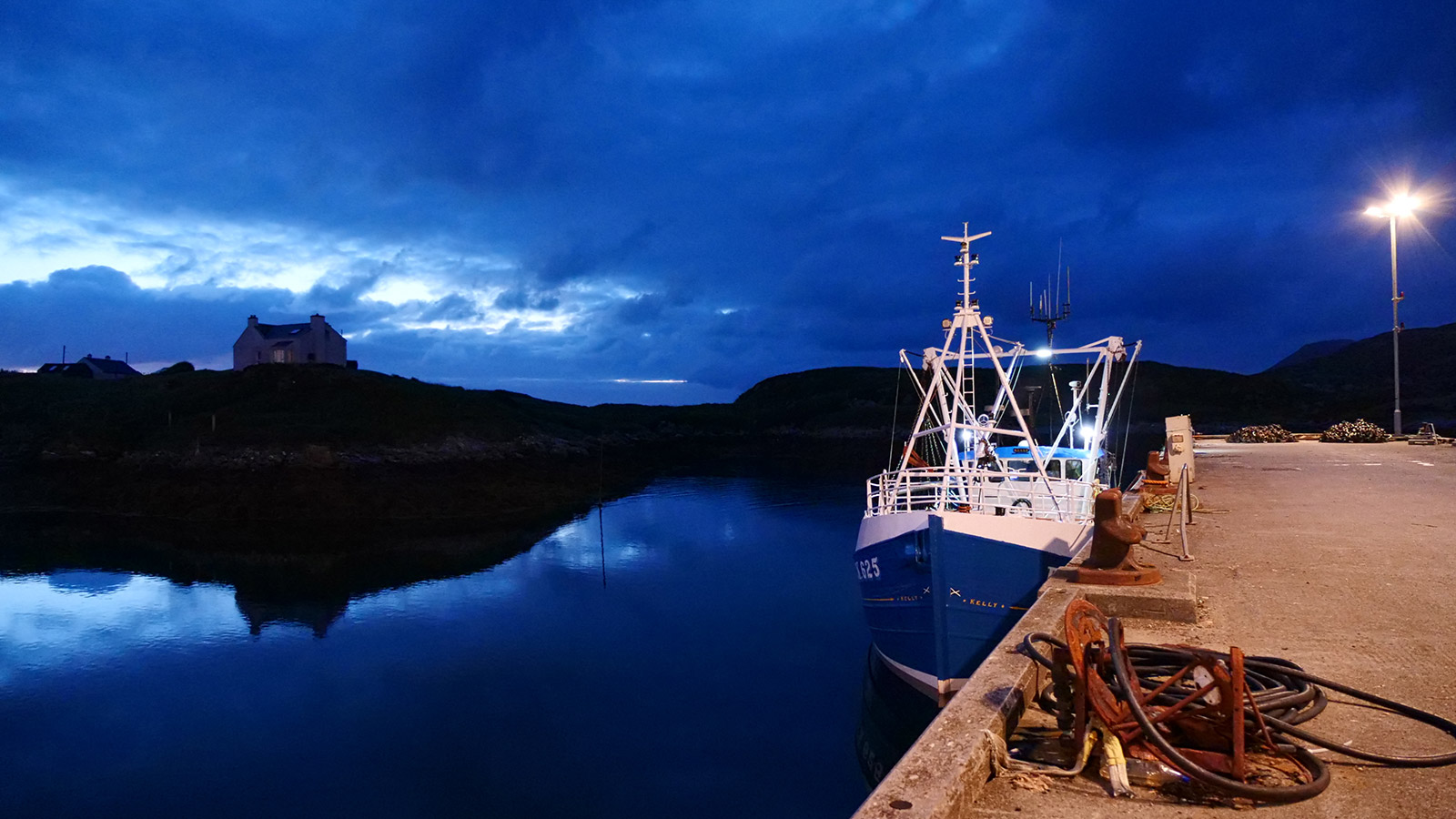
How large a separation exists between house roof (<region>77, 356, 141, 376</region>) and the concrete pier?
118 meters

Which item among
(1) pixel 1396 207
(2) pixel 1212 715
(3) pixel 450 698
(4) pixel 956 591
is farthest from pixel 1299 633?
(1) pixel 1396 207

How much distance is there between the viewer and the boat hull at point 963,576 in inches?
508

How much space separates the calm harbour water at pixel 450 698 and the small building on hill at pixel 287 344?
4291cm

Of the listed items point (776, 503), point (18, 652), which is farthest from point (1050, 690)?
point (776, 503)

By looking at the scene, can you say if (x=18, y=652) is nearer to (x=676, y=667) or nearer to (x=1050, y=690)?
(x=676, y=667)

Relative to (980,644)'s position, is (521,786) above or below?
below

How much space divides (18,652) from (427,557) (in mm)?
14721

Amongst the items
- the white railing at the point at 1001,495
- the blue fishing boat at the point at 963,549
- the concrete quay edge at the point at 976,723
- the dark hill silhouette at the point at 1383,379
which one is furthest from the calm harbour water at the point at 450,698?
the dark hill silhouette at the point at 1383,379

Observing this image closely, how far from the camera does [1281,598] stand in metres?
9.16

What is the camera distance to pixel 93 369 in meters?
97.8

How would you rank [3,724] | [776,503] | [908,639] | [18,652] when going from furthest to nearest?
[776,503] < [18,652] < [3,724] < [908,639]

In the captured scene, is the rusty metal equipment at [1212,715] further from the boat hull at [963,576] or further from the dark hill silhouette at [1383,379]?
the dark hill silhouette at [1383,379]

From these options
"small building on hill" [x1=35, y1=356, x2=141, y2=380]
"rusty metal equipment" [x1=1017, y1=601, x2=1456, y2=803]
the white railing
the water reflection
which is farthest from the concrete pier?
"small building on hill" [x1=35, y1=356, x2=141, y2=380]

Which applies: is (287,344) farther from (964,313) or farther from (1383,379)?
(1383,379)
